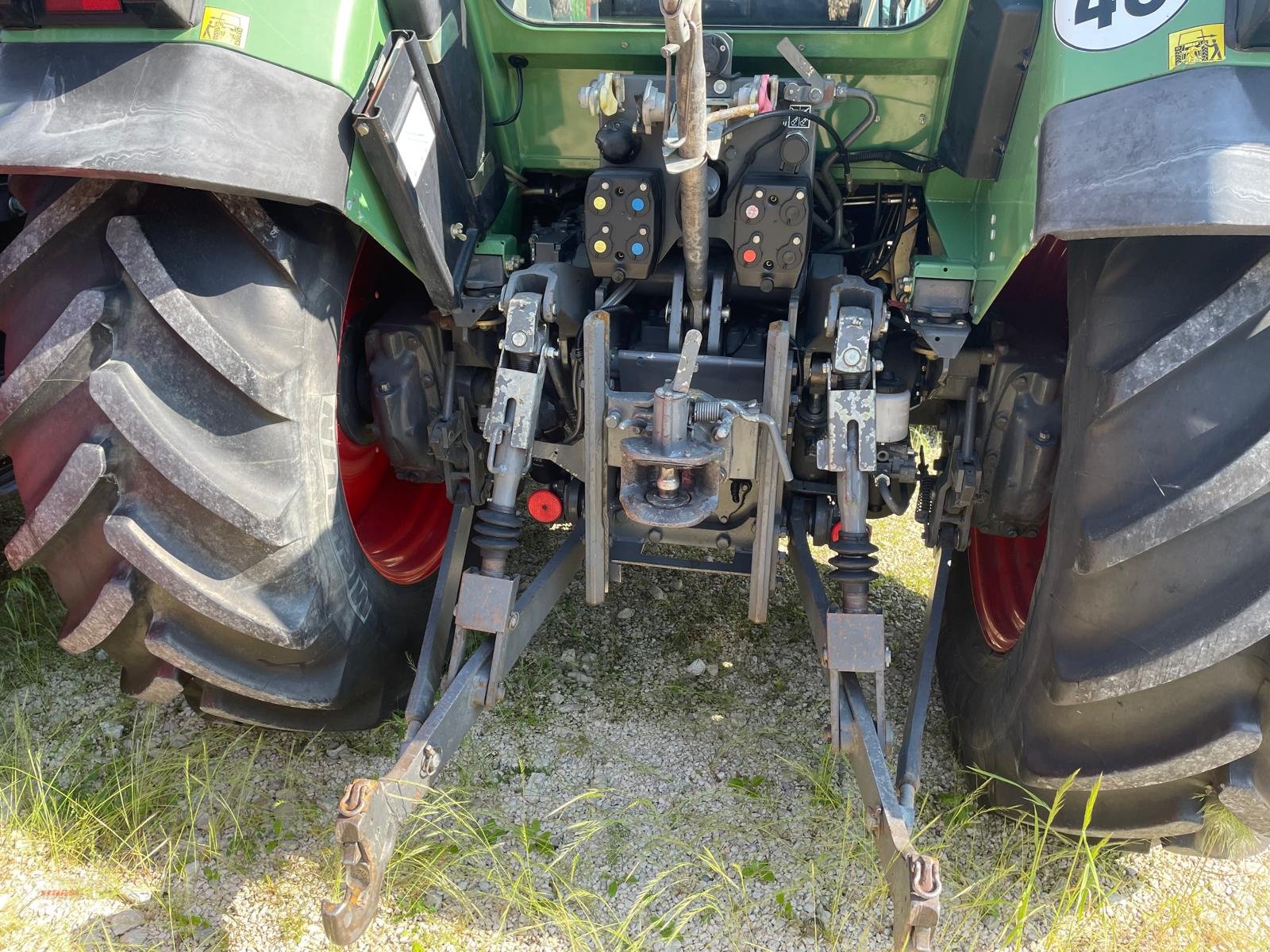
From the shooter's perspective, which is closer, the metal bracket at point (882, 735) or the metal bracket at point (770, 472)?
the metal bracket at point (882, 735)

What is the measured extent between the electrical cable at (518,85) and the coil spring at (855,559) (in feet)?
3.73

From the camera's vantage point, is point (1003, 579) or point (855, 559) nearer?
point (855, 559)

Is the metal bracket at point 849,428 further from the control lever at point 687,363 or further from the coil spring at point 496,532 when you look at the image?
the coil spring at point 496,532

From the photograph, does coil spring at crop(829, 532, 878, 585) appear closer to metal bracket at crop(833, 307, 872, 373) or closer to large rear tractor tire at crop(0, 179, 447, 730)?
metal bracket at crop(833, 307, 872, 373)

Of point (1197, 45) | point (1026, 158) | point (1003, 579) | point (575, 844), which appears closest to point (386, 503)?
point (575, 844)

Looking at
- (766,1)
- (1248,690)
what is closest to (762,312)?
(766,1)

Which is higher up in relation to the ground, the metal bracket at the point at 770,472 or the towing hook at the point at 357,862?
the metal bracket at the point at 770,472

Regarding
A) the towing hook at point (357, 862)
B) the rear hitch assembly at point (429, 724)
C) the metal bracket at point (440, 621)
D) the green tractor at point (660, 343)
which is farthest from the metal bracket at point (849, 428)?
the towing hook at point (357, 862)

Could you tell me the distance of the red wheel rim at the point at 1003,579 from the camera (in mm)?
2336

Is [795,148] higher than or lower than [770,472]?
higher

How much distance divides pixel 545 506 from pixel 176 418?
93 cm

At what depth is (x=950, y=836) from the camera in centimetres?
208

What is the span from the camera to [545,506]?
224 centimetres

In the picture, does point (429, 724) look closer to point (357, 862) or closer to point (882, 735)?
point (357, 862)
